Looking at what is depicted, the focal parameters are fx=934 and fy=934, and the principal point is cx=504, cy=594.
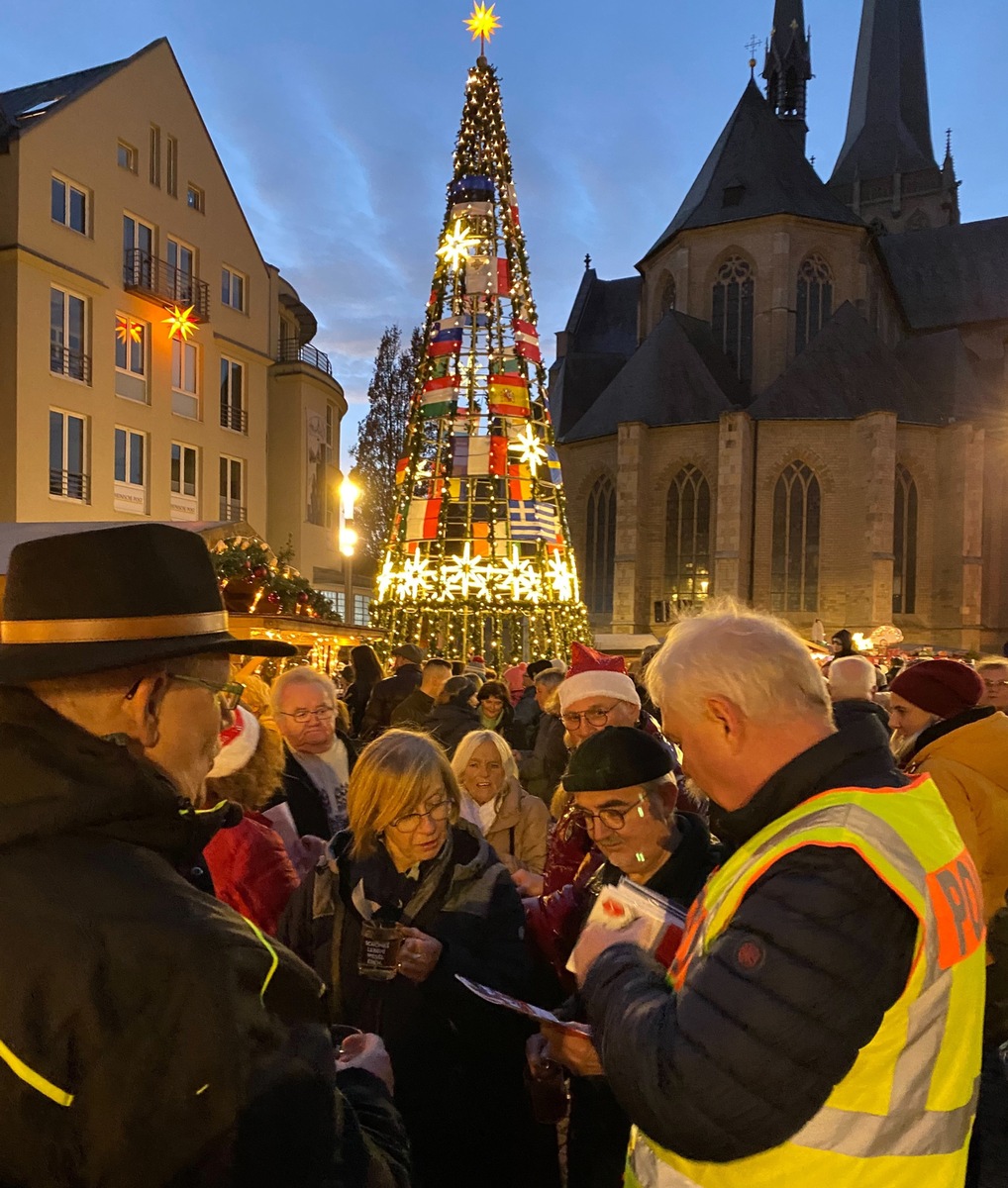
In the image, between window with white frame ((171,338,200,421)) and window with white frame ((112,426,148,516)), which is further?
window with white frame ((171,338,200,421))

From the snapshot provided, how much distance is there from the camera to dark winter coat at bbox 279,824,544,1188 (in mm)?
2629

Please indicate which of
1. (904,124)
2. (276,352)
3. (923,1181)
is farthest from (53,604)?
(904,124)

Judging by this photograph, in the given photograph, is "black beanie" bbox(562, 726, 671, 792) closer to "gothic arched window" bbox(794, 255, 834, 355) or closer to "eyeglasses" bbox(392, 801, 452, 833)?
"eyeglasses" bbox(392, 801, 452, 833)

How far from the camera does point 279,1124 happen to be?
1236 millimetres

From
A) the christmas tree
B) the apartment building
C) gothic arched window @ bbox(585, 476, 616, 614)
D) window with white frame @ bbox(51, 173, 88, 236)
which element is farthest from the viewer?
gothic arched window @ bbox(585, 476, 616, 614)

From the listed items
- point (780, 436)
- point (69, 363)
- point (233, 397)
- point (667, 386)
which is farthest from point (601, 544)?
point (69, 363)

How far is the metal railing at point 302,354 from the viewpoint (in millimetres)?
26469

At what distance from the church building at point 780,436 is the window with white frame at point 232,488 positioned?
13.9m

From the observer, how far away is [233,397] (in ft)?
76.6

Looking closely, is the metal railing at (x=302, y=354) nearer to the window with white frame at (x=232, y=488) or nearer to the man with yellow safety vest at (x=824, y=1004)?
the window with white frame at (x=232, y=488)

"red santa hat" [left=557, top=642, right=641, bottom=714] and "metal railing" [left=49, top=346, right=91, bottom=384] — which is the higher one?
"metal railing" [left=49, top=346, right=91, bottom=384]

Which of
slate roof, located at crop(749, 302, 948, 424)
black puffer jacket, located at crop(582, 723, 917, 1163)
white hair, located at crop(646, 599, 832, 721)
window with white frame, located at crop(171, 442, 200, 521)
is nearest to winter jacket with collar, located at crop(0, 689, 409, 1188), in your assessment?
black puffer jacket, located at crop(582, 723, 917, 1163)

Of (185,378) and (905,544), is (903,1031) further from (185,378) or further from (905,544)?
(905,544)

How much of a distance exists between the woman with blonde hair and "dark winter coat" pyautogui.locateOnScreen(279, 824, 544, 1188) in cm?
141
